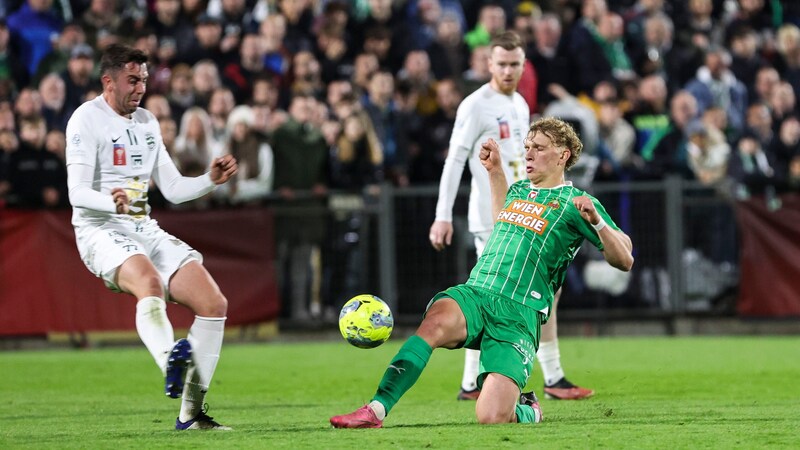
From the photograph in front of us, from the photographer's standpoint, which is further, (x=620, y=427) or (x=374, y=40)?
(x=374, y=40)

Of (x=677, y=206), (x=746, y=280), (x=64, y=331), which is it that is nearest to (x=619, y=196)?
(x=677, y=206)

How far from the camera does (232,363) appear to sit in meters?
14.3

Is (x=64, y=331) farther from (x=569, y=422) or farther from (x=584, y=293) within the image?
(x=569, y=422)

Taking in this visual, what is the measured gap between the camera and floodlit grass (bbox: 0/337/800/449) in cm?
736

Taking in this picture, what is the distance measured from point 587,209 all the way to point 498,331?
3.01 ft

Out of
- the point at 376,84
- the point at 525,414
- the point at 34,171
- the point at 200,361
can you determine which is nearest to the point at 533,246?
the point at 525,414

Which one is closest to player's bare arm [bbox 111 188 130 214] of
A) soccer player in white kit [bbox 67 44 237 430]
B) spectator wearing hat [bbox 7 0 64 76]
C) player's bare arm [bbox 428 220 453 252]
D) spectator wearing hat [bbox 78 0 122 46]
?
soccer player in white kit [bbox 67 44 237 430]

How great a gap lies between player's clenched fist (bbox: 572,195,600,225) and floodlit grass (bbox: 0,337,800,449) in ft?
3.79

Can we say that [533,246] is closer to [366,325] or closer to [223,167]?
[366,325]

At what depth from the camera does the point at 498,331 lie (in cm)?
808

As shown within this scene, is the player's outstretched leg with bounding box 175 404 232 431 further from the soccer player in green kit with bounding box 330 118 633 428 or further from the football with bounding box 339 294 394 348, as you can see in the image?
the soccer player in green kit with bounding box 330 118 633 428

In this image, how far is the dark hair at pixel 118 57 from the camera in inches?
333

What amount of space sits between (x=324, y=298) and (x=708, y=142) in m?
5.38

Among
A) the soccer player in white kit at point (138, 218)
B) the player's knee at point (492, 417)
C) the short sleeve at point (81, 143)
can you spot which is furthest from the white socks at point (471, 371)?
the short sleeve at point (81, 143)
